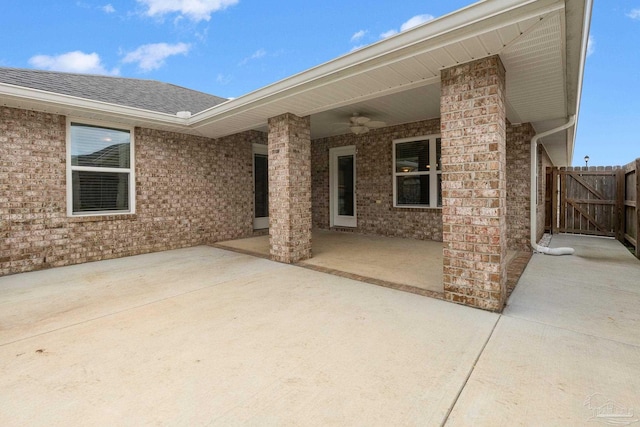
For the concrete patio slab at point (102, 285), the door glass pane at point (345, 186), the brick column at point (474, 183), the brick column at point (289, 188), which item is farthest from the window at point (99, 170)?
the brick column at point (474, 183)

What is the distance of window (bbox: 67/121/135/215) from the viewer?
5.16 m

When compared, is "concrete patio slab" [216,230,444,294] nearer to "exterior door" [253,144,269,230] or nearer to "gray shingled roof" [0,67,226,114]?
"exterior door" [253,144,269,230]

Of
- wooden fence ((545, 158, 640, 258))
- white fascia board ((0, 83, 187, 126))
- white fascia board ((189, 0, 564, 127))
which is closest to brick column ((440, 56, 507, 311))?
white fascia board ((189, 0, 564, 127))

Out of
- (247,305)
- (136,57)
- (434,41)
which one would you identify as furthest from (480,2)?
(136,57)

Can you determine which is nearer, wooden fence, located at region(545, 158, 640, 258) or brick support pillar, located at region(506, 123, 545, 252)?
brick support pillar, located at region(506, 123, 545, 252)

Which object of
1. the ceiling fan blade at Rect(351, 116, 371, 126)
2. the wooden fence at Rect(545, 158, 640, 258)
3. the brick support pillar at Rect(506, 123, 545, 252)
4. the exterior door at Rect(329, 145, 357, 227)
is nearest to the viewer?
the brick support pillar at Rect(506, 123, 545, 252)

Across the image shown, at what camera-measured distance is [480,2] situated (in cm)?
240

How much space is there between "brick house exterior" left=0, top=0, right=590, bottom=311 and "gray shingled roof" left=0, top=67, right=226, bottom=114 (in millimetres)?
67

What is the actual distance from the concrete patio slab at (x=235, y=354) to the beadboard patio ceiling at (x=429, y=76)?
8.44 ft

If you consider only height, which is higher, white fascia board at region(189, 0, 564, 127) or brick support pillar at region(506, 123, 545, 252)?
white fascia board at region(189, 0, 564, 127)

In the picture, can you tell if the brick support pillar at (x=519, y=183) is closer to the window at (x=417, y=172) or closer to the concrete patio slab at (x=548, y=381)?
the window at (x=417, y=172)

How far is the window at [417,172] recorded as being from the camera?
6.92 metres

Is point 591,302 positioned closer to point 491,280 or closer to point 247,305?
point 491,280

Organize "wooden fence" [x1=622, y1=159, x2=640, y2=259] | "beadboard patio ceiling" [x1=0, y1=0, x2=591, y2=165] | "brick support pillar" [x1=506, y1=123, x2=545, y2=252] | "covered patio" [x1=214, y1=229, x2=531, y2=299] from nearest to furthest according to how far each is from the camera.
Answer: "beadboard patio ceiling" [x1=0, y1=0, x2=591, y2=165]
"covered patio" [x1=214, y1=229, x2=531, y2=299]
"brick support pillar" [x1=506, y1=123, x2=545, y2=252]
"wooden fence" [x1=622, y1=159, x2=640, y2=259]
